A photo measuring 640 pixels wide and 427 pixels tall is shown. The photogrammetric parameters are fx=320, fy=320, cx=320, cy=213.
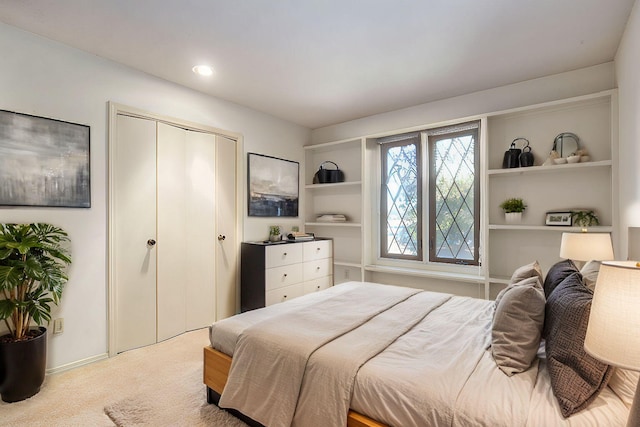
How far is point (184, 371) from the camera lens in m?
2.52

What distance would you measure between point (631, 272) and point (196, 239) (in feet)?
11.0

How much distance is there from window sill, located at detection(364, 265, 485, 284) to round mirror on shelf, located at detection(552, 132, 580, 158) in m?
1.42

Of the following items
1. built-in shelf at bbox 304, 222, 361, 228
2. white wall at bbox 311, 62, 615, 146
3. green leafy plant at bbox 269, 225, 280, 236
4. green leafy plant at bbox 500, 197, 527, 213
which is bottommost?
green leafy plant at bbox 269, 225, 280, 236

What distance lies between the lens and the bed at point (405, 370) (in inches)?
45.7

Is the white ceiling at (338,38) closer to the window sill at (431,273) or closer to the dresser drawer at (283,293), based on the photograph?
the window sill at (431,273)

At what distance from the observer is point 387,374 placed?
1.40m

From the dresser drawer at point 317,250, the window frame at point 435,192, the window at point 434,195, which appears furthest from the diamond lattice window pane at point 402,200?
the dresser drawer at point 317,250

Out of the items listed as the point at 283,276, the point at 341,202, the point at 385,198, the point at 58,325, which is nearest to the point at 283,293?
the point at 283,276

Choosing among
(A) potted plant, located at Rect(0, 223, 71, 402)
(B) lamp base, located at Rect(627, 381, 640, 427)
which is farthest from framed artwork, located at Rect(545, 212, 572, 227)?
(A) potted plant, located at Rect(0, 223, 71, 402)

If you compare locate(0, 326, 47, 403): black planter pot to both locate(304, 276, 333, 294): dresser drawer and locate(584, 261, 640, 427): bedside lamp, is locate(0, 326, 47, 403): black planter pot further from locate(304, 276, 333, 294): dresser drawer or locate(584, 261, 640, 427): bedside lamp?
locate(584, 261, 640, 427): bedside lamp

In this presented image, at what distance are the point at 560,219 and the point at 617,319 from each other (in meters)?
2.50

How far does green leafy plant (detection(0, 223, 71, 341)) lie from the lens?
2.00 metres

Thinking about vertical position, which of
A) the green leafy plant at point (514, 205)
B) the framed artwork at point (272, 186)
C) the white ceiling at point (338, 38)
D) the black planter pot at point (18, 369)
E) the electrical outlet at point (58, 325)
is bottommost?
the black planter pot at point (18, 369)

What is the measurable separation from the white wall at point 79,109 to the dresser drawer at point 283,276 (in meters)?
1.54
